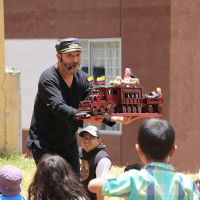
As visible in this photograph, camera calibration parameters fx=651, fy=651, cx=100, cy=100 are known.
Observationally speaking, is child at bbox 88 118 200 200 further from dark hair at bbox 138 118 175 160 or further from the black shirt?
the black shirt

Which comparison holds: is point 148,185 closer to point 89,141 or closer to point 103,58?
point 89,141

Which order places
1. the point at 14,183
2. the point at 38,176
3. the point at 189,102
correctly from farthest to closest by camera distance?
the point at 189,102, the point at 14,183, the point at 38,176

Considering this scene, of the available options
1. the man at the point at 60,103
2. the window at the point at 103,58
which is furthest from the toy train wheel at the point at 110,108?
the window at the point at 103,58

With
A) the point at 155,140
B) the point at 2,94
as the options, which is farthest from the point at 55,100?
the point at 2,94

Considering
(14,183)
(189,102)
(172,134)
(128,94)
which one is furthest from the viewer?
(189,102)

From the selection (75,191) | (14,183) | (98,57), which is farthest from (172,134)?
(98,57)

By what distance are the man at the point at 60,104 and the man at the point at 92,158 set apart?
829 millimetres

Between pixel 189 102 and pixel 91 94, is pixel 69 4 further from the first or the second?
pixel 91 94

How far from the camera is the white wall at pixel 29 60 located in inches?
544

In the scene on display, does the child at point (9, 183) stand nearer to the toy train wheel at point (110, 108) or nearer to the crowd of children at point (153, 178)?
the toy train wheel at point (110, 108)

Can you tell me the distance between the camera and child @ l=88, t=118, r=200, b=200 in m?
3.40

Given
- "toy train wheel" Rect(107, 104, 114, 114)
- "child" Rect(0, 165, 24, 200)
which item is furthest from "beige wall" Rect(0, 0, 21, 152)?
"child" Rect(0, 165, 24, 200)

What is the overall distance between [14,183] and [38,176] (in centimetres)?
50

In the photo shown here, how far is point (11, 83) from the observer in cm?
1011
